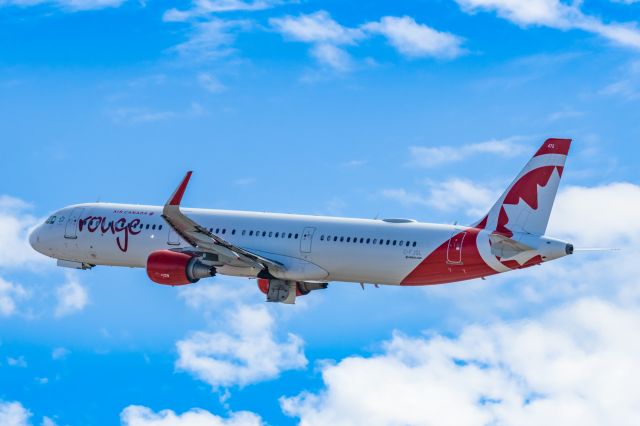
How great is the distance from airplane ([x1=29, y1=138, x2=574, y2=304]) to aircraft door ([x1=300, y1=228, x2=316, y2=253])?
52 mm

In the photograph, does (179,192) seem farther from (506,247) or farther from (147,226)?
(506,247)

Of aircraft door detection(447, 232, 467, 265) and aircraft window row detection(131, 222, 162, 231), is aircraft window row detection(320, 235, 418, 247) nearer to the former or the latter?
aircraft door detection(447, 232, 467, 265)

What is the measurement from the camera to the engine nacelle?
63.3m

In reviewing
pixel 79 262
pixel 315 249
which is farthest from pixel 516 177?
pixel 79 262

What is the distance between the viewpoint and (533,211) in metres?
59.6

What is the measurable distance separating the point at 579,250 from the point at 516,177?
479 centimetres

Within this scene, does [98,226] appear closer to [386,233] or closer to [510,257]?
[386,233]

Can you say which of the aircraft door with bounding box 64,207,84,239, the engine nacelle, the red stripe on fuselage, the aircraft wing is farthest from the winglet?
the aircraft door with bounding box 64,207,84,239

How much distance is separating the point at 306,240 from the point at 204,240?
5591mm

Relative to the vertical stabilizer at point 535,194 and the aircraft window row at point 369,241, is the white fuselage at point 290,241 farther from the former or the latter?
the vertical stabilizer at point 535,194

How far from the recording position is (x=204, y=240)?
61.3 metres

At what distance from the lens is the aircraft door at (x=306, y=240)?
63438mm

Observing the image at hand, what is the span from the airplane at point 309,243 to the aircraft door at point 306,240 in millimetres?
52

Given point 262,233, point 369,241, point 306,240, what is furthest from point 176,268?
point 369,241
